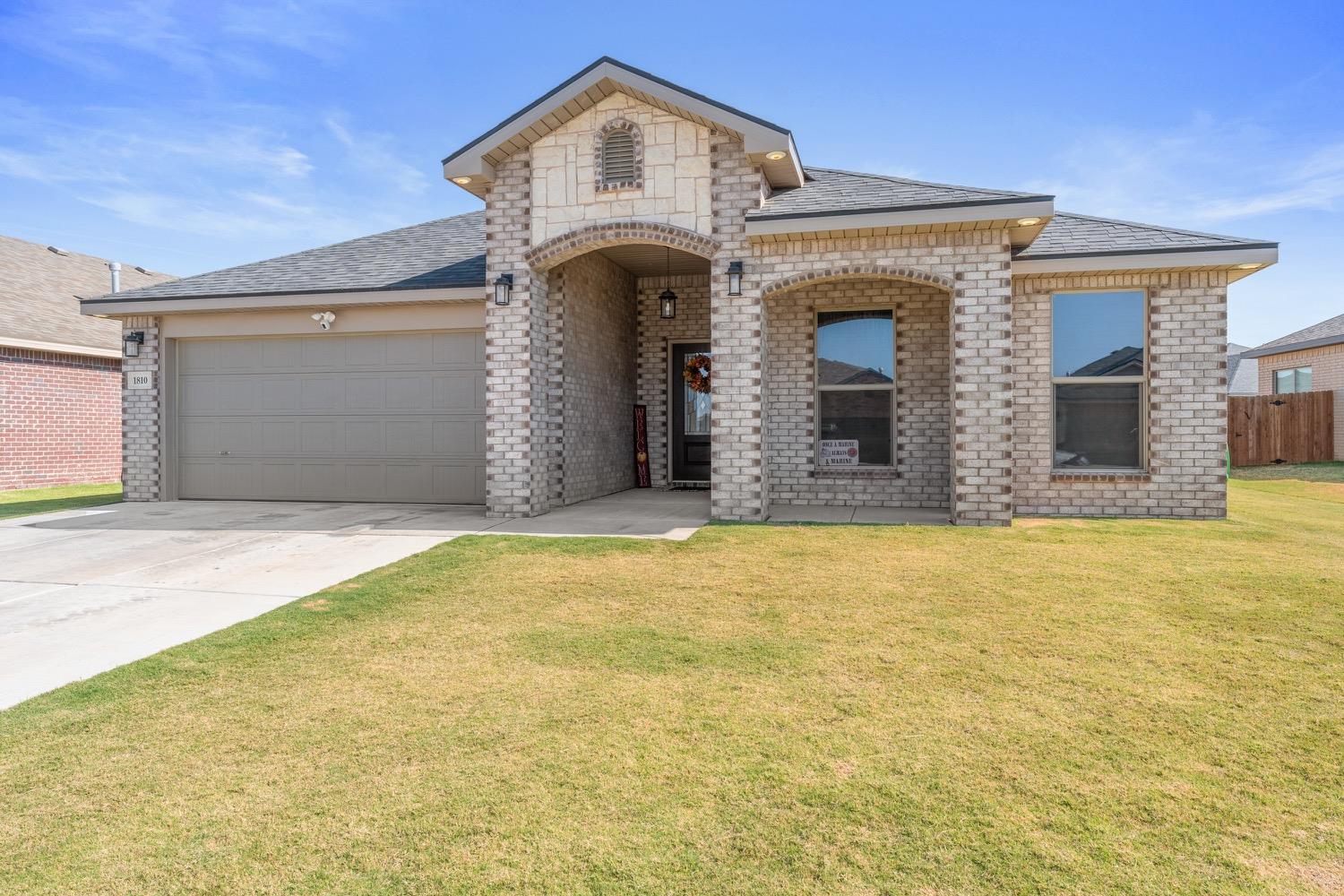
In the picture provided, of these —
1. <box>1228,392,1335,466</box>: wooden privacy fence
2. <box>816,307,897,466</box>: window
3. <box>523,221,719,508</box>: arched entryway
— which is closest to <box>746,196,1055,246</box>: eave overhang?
<box>523,221,719,508</box>: arched entryway

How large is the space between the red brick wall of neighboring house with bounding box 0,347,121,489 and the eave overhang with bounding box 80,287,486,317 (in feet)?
12.1

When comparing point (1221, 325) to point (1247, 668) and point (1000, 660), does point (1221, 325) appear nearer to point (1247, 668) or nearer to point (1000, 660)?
point (1247, 668)

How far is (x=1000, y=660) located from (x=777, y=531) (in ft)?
13.4

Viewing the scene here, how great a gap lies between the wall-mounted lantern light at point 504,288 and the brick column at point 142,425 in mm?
6449

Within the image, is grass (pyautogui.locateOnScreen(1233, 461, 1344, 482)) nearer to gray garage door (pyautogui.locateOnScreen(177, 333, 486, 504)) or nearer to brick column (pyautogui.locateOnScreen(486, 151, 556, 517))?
brick column (pyautogui.locateOnScreen(486, 151, 556, 517))

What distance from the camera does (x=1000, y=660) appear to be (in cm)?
383

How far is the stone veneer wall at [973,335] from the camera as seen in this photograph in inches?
316

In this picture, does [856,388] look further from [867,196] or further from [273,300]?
[273,300]

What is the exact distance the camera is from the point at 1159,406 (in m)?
8.95

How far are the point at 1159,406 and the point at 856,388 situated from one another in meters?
3.66

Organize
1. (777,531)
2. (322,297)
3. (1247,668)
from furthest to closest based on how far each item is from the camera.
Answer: (322,297)
(777,531)
(1247,668)


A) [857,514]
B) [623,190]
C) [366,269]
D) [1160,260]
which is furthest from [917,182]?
[366,269]

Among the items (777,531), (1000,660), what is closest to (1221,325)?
(777,531)

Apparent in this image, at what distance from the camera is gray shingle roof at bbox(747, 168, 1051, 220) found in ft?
25.7
